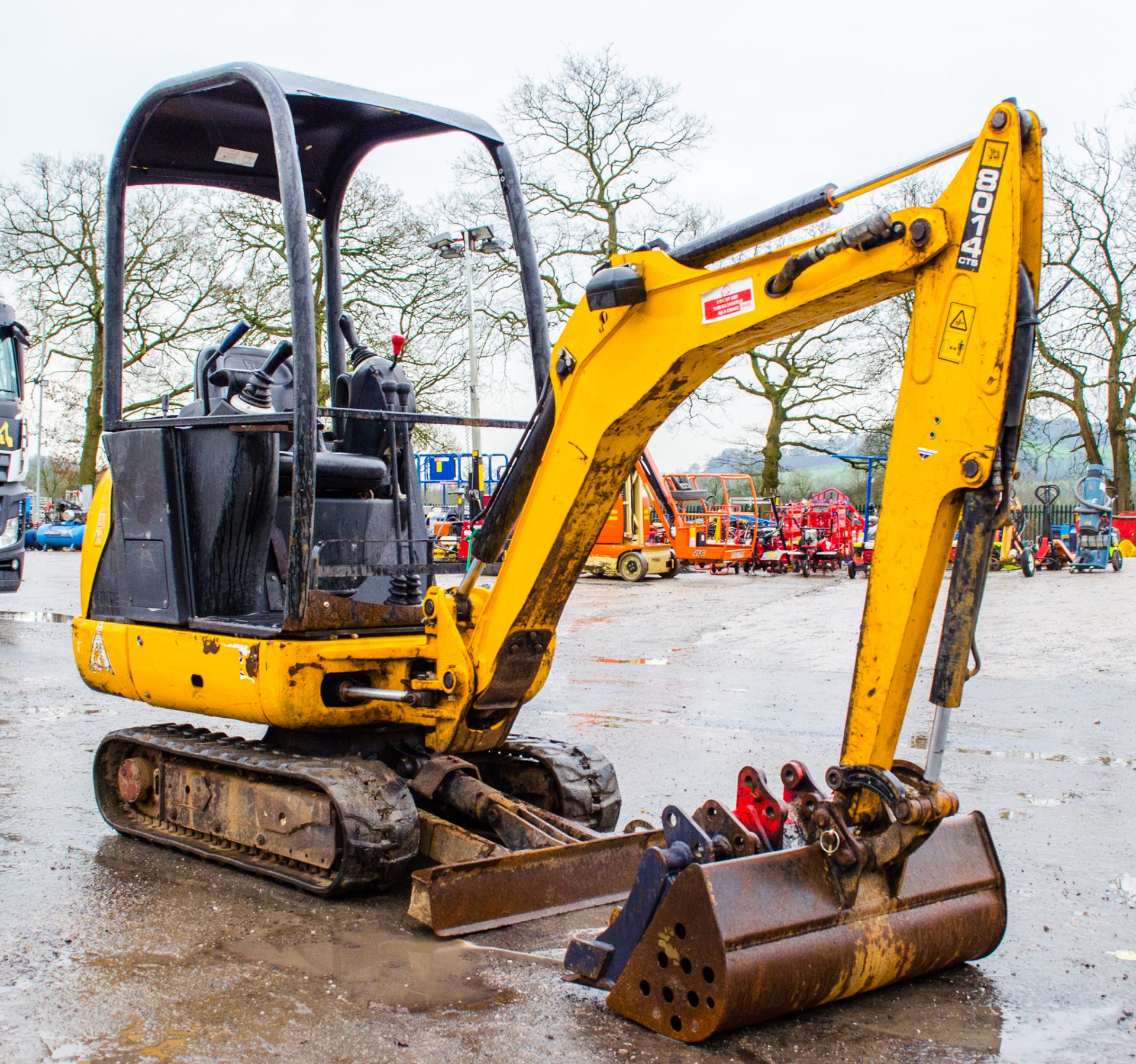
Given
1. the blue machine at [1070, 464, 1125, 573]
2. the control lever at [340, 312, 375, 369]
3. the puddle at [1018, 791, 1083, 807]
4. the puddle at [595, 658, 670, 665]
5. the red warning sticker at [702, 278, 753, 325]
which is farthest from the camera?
the blue machine at [1070, 464, 1125, 573]

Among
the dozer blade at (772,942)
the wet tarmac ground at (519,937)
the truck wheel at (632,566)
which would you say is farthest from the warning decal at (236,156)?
the truck wheel at (632,566)

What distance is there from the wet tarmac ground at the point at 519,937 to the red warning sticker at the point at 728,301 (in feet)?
7.03

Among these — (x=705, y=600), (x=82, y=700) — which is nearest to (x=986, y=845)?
(x=82, y=700)

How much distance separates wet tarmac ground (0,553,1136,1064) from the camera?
3.46m

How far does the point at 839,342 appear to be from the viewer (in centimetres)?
3362

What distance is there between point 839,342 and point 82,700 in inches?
1080

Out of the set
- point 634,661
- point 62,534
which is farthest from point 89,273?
point 634,661

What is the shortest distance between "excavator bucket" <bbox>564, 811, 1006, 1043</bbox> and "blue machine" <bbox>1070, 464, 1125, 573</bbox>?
22.7 metres

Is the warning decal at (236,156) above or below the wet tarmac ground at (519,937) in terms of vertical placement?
above

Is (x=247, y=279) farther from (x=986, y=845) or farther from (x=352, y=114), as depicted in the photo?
(x=986, y=845)

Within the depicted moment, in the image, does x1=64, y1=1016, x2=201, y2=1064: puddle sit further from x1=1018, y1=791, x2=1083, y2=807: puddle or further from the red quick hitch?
x1=1018, y1=791, x2=1083, y2=807: puddle

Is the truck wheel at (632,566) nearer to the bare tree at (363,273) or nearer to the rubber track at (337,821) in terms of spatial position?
the bare tree at (363,273)

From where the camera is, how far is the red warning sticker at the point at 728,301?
389 cm

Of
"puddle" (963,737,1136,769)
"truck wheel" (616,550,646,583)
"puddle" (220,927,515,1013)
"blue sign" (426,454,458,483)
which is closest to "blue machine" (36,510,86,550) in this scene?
"blue sign" (426,454,458,483)
